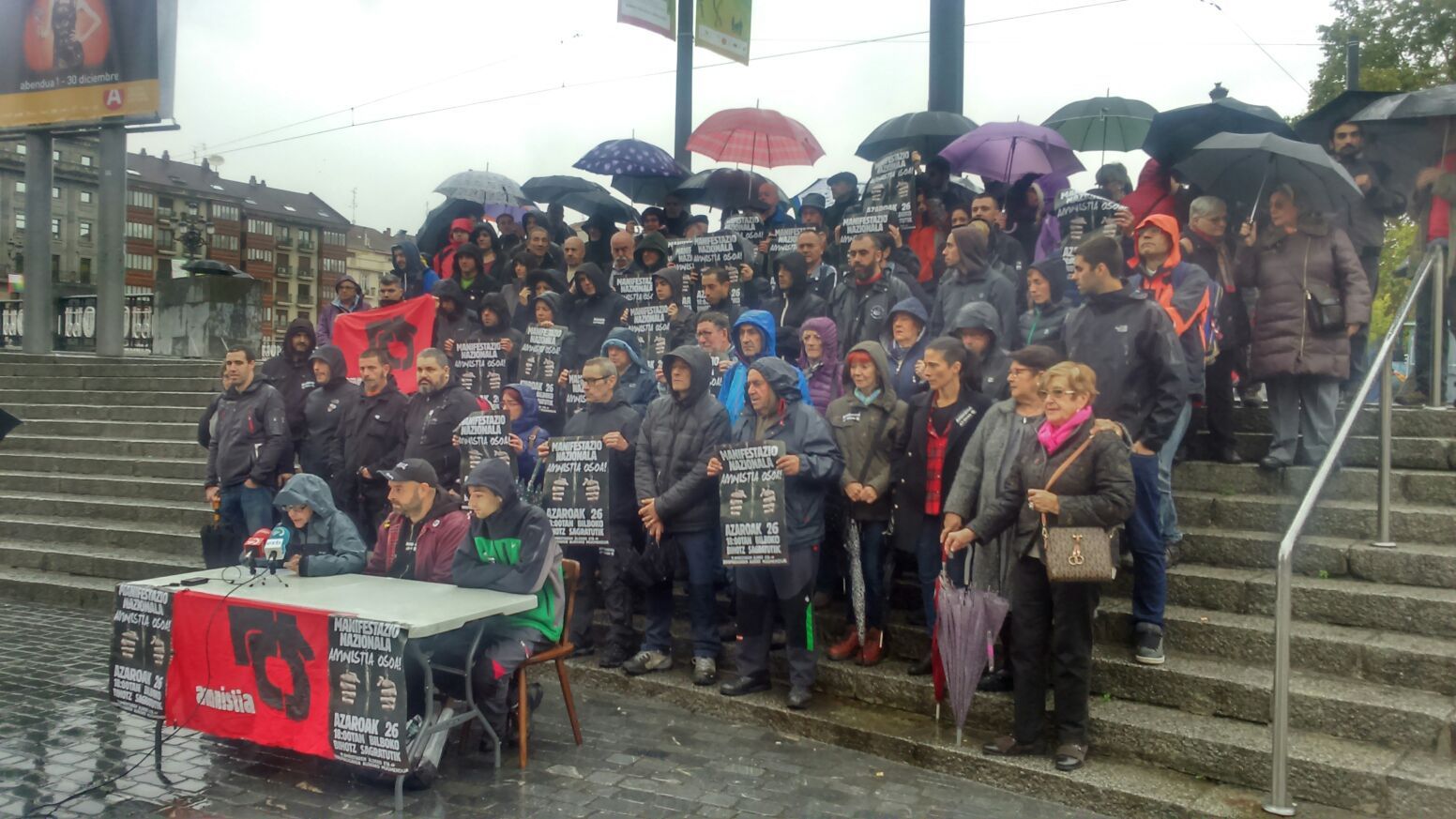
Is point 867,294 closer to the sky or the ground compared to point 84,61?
closer to the ground

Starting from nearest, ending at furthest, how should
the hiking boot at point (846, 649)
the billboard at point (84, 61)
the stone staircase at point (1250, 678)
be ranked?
1. the stone staircase at point (1250, 678)
2. the hiking boot at point (846, 649)
3. the billboard at point (84, 61)

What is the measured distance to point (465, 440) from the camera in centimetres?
792

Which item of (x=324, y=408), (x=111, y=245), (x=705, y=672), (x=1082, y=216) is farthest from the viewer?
(x=111, y=245)

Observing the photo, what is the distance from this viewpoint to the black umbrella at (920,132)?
1027cm

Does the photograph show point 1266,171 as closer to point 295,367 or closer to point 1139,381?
point 1139,381

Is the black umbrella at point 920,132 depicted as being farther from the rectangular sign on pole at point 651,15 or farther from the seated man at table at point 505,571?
the seated man at table at point 505,571

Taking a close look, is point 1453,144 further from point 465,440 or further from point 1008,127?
point 465,440

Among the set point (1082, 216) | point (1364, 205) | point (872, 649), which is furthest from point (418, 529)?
point (1364, 205)

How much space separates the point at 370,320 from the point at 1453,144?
9.48 metres

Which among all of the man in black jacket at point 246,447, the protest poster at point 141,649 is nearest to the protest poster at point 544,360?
the man in black jacket at point 246,447

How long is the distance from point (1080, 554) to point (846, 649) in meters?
2.03

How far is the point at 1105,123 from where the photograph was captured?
35.9 ft

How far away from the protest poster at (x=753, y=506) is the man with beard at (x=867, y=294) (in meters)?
1.90

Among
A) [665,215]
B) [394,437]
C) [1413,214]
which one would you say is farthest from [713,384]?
[1413,214]
